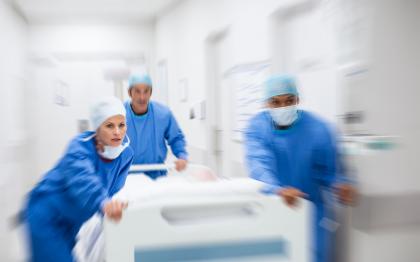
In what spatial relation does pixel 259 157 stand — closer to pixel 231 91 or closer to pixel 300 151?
pixel 300 151

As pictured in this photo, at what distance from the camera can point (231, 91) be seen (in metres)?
3.37

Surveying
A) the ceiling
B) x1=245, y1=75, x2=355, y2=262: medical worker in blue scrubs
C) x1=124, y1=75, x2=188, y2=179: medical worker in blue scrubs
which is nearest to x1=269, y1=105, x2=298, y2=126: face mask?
x1=245, y1=75, x2=355, y2=262: medical worker in blue scrubs

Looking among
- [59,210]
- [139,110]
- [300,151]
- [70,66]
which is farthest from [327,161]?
[70,66]

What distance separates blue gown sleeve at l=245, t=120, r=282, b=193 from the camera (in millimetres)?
1547

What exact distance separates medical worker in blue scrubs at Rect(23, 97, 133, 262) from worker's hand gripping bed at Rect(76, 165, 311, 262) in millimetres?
622

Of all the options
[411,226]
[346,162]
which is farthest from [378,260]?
[346,162]

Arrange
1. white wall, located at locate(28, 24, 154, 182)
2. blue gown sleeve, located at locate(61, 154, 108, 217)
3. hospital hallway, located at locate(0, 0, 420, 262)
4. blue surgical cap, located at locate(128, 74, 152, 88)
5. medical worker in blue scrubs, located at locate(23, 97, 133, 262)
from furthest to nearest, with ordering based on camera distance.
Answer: white wall, located at locate(28, 24, 154, 182), blue surgical cap, located at locate(128, 74, 152, 88), hospital hallway, located at locate(0, 0, 420, 262), medical worker in blue scrubs, located at locate(23, 97, 133, 262), blue gown sleeve, located at locate(61, 154, 108, 217)

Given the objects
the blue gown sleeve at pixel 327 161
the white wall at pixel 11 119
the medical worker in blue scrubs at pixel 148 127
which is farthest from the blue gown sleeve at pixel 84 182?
the white wall at pixel 11 119

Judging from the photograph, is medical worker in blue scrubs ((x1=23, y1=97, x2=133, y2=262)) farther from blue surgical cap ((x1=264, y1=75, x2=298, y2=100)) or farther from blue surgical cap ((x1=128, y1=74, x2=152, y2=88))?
blue surgical cap ((x1=128, y1=74, x2=152, y2=88))

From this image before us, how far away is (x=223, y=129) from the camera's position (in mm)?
3641

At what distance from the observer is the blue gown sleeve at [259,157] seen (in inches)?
60.9

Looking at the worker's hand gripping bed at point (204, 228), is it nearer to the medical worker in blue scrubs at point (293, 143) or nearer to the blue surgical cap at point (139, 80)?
the medical worker in blue scrubs at point (293, 143)

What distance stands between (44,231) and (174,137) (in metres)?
1.33

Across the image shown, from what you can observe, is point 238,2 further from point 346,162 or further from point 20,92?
point 20,92
